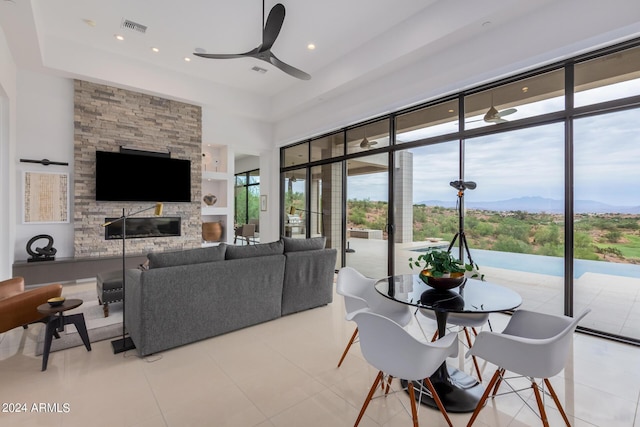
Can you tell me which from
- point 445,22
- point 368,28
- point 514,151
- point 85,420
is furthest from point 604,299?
point 85,420

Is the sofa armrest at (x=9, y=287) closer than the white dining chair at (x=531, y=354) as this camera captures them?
No

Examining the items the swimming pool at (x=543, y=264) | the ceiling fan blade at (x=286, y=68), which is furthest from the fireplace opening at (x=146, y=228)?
the swimming pool at (x=543, y=264)

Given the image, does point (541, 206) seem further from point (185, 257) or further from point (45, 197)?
point (45, 197)

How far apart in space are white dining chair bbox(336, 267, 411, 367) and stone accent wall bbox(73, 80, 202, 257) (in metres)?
4.92

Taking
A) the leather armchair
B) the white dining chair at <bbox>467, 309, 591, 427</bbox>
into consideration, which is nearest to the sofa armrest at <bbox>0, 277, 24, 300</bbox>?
Answer: the leather armchair

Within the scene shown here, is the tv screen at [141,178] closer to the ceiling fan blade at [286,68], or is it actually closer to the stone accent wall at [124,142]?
the stone accent wall at [124,142]

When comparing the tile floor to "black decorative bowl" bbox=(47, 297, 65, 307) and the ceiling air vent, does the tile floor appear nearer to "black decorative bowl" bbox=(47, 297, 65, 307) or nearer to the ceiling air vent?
"black decorative bowl" bbox=(47, 297, 65, 307)

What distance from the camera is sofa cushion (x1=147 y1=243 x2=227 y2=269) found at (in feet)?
8.99

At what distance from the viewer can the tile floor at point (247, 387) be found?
192 cm

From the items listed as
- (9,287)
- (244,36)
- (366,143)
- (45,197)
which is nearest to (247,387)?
(9,287)

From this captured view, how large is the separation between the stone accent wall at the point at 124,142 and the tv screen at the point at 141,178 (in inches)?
5.2

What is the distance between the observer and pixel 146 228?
241 inches

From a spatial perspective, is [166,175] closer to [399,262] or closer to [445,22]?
[399,262]

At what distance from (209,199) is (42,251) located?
3.45 m
